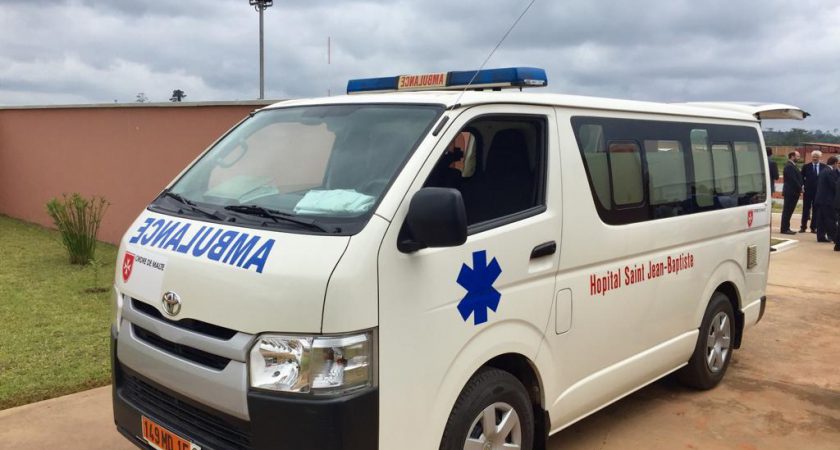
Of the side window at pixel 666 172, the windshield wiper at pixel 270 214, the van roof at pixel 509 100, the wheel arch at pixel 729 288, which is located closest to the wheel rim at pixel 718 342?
the wheel arch at pixel 729 288

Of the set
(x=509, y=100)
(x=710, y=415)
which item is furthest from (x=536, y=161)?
(x=710, y=415)

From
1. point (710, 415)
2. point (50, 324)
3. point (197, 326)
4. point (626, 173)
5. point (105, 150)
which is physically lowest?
point (710, 415)

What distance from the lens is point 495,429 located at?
10.1 feet

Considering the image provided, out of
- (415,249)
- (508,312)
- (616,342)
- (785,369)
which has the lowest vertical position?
(785,369)

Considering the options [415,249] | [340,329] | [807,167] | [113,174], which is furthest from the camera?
[807,167]

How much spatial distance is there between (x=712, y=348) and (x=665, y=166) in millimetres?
1592

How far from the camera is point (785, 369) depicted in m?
5.67

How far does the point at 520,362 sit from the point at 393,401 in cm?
92

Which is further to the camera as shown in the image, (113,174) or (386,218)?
(113,174)

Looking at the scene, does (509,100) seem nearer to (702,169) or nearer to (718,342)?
(702,169)

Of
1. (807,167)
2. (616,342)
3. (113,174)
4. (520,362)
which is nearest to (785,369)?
(616,342)

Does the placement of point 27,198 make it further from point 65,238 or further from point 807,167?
point 807,167

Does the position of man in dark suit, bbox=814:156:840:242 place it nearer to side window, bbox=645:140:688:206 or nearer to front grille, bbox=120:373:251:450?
side window, bbox=645:140:688:206

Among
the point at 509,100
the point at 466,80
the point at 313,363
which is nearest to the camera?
the point at 313,363
